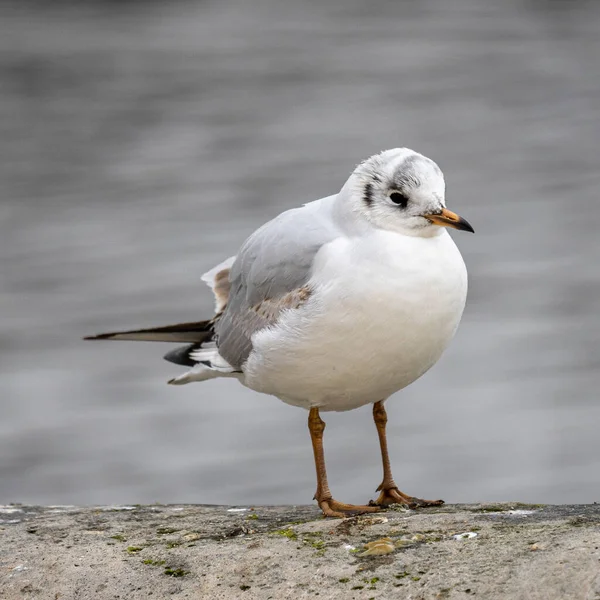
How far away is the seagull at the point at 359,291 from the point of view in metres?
4.15

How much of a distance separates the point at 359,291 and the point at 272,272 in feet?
1.72

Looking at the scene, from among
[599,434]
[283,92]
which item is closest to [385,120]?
[283,92]

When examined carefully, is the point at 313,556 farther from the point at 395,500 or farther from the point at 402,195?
the point at 402,195

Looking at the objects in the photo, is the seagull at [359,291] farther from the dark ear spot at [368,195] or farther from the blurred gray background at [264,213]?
the blurred gray background at [264,213]

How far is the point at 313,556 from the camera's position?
3.65 meters

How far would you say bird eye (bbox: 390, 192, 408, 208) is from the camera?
4.27 metres

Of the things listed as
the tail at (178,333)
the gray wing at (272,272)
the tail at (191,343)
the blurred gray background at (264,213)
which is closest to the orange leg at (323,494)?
the gray wing at (272,272)

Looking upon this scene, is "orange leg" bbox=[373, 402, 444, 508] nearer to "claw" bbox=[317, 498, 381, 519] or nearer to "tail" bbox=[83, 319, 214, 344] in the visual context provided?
"claw" bbox=[317, 498, 381, 519]

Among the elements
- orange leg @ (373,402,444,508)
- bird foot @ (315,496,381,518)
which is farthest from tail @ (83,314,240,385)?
bird foot @ (315,496,381,518)

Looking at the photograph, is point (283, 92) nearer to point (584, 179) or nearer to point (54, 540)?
point (584, 179)

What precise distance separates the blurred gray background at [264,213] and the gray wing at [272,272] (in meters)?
3.20

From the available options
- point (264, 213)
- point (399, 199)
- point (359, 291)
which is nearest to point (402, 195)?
point (399, 199)

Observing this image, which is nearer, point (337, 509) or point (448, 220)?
point (448, 220)

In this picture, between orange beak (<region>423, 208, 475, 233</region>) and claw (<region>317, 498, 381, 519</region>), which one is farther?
claw (<region>317, 498, 381, 519</region>)
